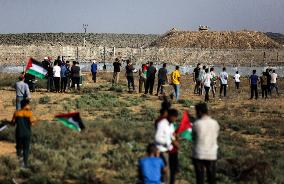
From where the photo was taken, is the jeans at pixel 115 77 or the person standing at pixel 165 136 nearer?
the person standing at pixel 165 136

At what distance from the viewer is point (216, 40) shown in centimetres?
12200

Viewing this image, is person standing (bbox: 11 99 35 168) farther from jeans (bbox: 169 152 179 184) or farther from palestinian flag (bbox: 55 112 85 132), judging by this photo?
jeans (bbox: 169 152 179 184)

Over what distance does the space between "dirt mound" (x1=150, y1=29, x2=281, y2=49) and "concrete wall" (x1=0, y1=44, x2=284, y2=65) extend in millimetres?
19170

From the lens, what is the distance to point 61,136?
16047 millimetres

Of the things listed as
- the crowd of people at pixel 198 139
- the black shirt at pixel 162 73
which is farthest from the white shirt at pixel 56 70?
the crowd of people at pixel 198 139

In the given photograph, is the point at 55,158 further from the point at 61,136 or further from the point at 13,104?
the point at 13,104

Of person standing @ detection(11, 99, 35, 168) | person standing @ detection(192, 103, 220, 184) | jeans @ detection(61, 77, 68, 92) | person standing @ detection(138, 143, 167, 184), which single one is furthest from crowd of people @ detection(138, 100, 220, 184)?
jeans @ detection(61, 77, 68, 92)

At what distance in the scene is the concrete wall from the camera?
306 feet

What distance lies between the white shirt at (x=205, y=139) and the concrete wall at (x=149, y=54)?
82070mm

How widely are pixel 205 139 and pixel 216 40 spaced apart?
115m

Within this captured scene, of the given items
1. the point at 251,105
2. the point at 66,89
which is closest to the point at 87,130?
the point at 251,105

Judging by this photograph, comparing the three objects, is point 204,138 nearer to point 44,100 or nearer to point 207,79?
point 207,79

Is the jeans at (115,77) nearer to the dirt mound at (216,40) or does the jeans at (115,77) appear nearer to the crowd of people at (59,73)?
the crowd of people at (59,73)

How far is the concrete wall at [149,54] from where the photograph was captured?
93.2 metres
